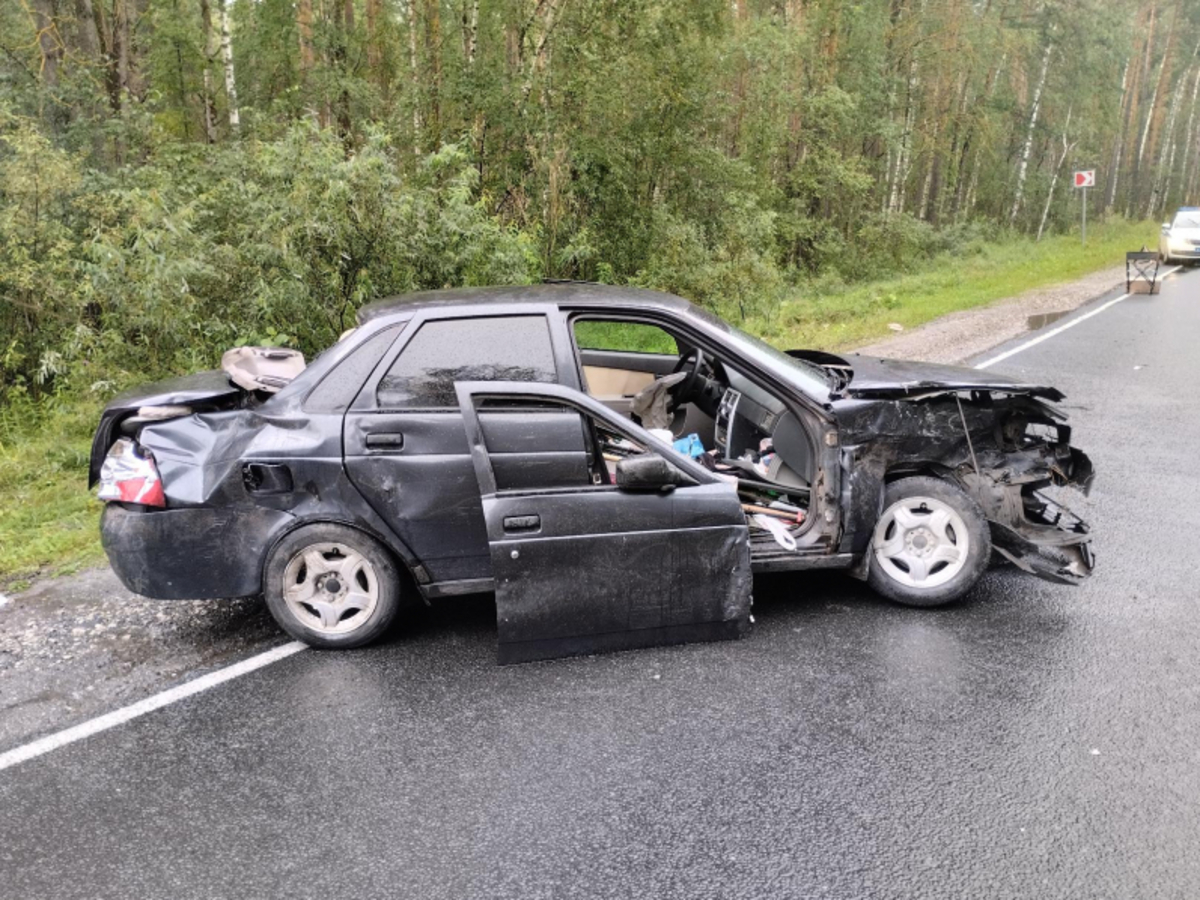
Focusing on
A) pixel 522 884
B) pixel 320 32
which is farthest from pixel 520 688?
pixel 320 32

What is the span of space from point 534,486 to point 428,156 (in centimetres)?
859

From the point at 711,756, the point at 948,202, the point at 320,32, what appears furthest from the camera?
the point at 948,202

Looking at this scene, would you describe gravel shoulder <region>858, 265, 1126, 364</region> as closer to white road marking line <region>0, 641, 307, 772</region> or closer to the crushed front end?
the crushed front end

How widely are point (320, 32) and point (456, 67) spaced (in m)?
8.74

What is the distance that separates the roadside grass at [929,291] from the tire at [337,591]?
978cm

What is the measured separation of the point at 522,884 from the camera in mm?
2826

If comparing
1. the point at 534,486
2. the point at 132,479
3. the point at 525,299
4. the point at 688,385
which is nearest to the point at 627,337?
the point at 688,385

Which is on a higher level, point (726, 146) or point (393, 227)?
point (726, 146)

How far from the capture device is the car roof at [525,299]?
15.0ft

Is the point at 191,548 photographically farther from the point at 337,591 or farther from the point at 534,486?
the point at 534,486

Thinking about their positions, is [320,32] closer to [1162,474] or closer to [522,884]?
[1162,474]

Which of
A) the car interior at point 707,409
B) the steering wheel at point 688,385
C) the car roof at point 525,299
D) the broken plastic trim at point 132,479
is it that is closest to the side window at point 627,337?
the car interior at point 707,409

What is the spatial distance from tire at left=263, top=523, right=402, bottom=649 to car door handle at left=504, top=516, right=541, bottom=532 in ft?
2.42

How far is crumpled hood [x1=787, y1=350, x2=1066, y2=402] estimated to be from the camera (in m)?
4.57
